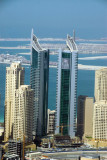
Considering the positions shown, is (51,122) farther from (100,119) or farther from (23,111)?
(100,119)

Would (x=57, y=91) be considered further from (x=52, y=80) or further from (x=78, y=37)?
(x=78, y=37)

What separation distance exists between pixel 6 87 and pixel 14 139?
1109 millimetres

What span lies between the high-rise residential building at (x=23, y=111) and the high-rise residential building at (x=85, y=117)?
680 millimetres

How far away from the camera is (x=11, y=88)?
10.0 metres

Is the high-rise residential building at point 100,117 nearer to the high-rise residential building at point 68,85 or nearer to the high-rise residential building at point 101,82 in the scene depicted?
the high-rise residential building at point 101,82

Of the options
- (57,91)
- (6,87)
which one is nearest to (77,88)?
(57,91)

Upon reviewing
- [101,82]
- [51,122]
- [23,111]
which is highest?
[101,82]

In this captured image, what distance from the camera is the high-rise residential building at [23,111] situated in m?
9.70

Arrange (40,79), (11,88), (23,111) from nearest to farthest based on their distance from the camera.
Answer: (23,111) < (11,88) < (40,79)

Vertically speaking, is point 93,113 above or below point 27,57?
below

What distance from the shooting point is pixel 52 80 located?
10281mm

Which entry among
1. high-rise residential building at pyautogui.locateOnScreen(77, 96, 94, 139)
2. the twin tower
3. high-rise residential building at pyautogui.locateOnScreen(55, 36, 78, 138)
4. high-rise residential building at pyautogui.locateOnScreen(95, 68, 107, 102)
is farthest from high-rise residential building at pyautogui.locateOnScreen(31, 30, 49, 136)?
high-rise residential building at pyautogui.locateOnScreen(95, 68, 107, 102)

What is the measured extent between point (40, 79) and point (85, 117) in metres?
0.81

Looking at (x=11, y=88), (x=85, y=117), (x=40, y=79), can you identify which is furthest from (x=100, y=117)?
(x=11, y=88)
